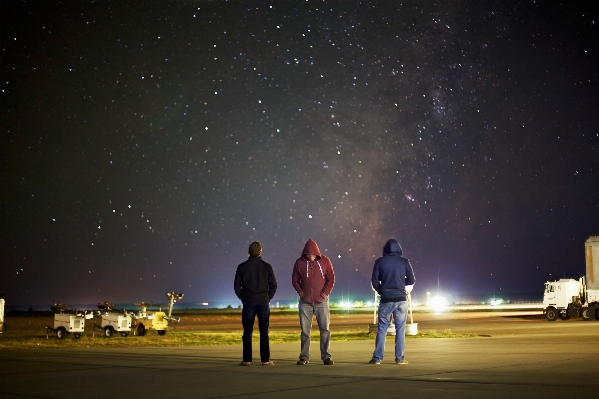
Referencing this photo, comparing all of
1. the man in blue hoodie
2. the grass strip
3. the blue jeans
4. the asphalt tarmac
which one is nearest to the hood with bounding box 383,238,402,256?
Result: the man in blue hoodie

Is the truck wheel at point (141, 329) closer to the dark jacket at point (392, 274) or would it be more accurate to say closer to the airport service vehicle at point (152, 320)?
the airport service vehicle at point (152, 320)

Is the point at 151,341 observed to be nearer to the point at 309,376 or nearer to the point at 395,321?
the point at 395,321

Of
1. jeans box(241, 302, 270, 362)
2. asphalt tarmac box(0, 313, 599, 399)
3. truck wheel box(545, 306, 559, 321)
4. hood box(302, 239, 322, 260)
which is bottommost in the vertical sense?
truck wheel box(545, 306, 559, 321)

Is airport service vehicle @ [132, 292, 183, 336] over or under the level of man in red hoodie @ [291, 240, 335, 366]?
under

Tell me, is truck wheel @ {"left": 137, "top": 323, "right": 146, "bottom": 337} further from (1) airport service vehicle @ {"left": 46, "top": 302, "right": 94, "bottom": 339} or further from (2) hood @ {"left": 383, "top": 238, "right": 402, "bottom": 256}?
(2) hood @ {"left": 383, "top": 238, "right": 402, "bottom": 256}

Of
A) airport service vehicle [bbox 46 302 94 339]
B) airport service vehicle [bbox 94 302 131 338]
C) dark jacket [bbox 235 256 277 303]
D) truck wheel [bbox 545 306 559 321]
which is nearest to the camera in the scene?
dark jacket [bbox 235 256 277 303]

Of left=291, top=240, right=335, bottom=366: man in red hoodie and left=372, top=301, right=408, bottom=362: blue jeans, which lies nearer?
left=372, top=301, right=408, bottom=362: blue jeans

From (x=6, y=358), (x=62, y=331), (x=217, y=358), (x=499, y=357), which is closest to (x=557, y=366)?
(x=499, y=357)

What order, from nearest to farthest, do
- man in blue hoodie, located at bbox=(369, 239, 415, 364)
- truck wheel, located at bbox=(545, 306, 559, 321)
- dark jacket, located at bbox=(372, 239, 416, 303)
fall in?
man in blue hoodie, located at bbox=(369, 239, 415, 364) < dark jacket, located at bbox=(372, 239, 416, 303) < truck wheel, located at bbox=(545, 306, 559, 321)

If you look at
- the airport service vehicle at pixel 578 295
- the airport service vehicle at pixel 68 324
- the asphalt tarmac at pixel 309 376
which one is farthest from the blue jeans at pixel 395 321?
the airport service vehicle at pixel 578 295

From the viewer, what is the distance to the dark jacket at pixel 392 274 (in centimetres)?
1076

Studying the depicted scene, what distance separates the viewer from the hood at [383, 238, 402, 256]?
1112 cm

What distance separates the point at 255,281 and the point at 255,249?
48 cm

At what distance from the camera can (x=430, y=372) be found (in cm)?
881
